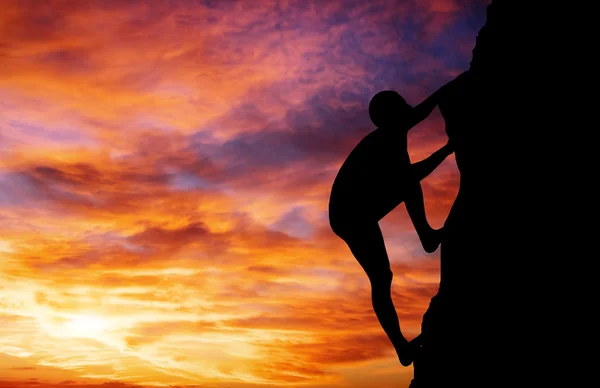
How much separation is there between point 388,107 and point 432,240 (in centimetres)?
186

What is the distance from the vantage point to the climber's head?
770 cm

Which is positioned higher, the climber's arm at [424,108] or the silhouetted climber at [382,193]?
the climber's arm at [424,108]

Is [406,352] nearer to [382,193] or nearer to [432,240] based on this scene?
[432,240]

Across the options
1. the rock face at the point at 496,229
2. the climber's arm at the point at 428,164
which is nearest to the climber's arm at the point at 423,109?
the rock face at the point at 496,229

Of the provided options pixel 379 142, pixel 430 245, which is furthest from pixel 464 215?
pixel 379 142

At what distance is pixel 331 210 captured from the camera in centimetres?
818

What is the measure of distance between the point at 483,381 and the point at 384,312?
5.69ft

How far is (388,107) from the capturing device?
7742mm

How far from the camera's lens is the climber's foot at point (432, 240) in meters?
7.92

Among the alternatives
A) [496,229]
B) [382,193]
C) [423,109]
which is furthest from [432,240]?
[423,109]

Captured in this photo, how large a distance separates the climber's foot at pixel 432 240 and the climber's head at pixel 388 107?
157 cm

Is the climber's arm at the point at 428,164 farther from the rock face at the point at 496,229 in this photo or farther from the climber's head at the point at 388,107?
the climber's head at the point at 388,107

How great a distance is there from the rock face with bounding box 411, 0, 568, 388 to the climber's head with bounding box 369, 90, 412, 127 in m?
0.57

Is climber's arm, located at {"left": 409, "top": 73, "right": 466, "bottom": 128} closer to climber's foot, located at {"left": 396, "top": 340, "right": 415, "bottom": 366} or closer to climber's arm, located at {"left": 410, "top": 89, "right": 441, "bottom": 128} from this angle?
climber's arm, located at {"left": 410, "top": 89, "right": 441, "bottom": 128}
